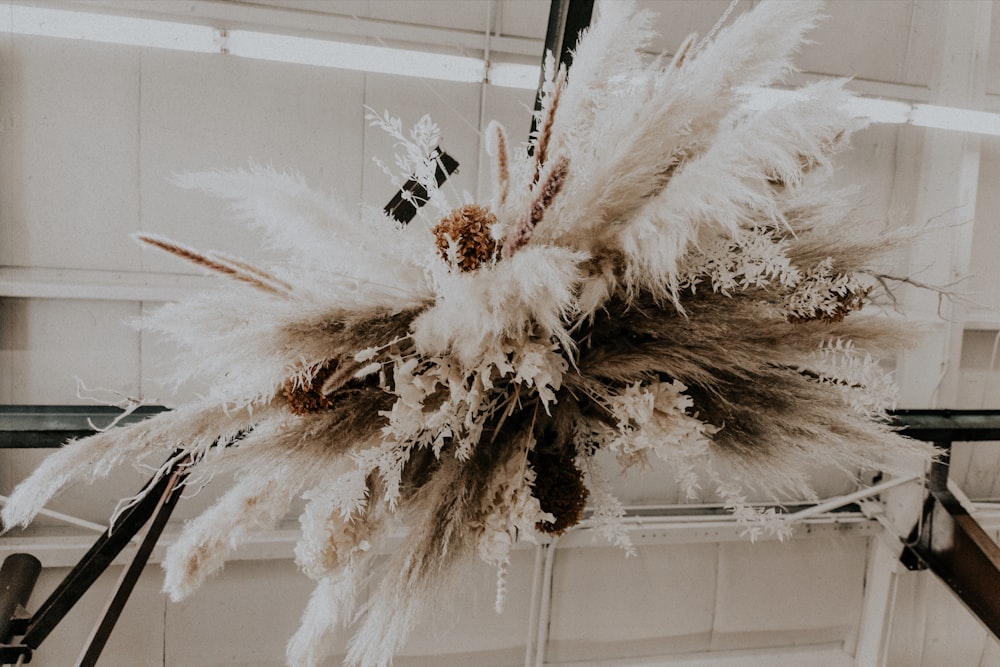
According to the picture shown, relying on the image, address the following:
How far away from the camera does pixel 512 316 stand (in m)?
0.48

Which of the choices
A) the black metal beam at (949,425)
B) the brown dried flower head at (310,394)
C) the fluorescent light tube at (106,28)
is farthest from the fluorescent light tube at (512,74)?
the brown dried flower head at (310,394)

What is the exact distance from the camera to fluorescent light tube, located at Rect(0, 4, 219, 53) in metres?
1.71

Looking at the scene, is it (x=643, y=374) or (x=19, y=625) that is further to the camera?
(x=19, y=625)

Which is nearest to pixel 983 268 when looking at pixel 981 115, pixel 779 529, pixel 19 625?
pixel 981 115

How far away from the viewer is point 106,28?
5.68 feet

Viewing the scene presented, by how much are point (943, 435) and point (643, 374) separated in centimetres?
177

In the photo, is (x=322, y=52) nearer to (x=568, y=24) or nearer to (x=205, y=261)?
(x=568, y=24)

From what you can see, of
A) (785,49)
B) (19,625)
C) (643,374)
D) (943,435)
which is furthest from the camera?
(943,435)

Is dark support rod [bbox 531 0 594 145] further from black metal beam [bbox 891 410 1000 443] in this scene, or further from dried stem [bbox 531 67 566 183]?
black metal beam [bbox 891 410 1000 443]

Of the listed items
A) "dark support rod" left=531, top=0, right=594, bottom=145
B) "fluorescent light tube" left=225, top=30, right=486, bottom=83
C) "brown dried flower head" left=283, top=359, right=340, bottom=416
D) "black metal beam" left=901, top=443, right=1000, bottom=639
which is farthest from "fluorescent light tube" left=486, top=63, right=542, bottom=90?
"black metal beam" left=901, top=443, right=1000, bottom=639

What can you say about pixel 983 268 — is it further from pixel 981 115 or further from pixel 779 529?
pixel 779 529

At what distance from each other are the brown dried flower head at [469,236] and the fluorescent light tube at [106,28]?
184cm

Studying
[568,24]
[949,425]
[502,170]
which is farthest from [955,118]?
[502,170]

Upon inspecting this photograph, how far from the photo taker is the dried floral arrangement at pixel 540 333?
0.46 m
